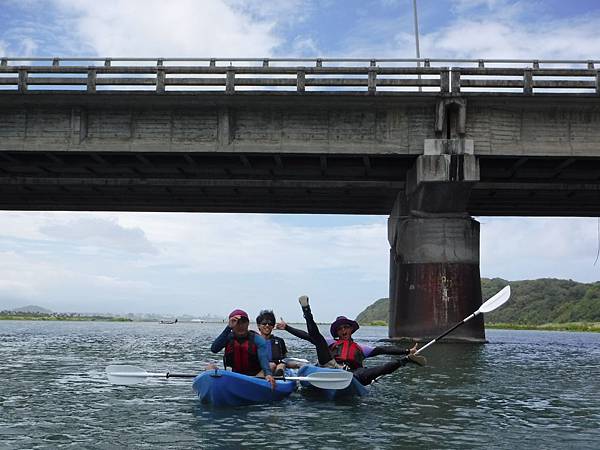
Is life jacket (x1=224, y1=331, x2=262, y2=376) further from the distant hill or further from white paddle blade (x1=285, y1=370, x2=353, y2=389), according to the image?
the distant hill

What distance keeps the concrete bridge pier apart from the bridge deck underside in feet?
5.70

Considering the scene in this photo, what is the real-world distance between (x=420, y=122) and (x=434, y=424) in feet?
54.2


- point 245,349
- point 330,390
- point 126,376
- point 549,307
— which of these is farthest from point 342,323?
point 549,307

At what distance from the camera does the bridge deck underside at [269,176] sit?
2594 cm

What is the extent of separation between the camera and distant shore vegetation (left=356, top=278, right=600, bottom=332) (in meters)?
107

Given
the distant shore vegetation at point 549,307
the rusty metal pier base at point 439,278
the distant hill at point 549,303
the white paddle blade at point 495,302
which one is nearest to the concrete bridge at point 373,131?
the rusty metal pier base at point 439,278

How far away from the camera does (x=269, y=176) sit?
90.3 feet

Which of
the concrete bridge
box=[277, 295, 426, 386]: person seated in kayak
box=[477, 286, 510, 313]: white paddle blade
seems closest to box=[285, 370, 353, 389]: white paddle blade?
box=[277, 295, 426, 386]: person seated in kayak

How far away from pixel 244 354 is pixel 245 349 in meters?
0.09

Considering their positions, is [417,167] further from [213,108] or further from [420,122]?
[213,108]

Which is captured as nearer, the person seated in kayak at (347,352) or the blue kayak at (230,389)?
the blue kayak at (230,389)

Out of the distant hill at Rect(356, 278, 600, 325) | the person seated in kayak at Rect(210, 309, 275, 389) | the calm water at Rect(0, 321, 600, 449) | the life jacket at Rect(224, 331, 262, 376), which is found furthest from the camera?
the distant hill at Rect(356, 278, 600, 325)

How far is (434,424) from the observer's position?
30.0 feet

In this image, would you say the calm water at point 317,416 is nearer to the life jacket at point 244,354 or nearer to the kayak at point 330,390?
the kayak at point 330,390
